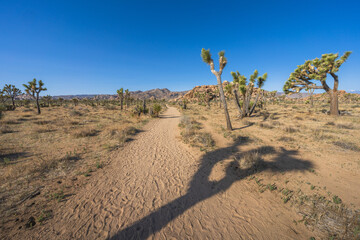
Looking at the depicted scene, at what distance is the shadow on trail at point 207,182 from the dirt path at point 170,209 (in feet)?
0.08

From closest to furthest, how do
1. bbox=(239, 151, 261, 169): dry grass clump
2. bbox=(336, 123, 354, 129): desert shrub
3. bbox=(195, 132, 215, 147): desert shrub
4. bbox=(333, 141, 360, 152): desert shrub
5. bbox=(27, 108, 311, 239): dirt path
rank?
bbox=(27, 108, 311, 239): dirt path < bbox=(239, 151, 261, 169): dry grass clump < bbox=(333, 141, 360, 152): desert shrub < bbox=(195, 132, 215, 147): desert shrub < bbox=(336, 123, 354, 129): desert shrub

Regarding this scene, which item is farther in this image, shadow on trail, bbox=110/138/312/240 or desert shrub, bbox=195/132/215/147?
desert shrub, bbox=195/132/215/147

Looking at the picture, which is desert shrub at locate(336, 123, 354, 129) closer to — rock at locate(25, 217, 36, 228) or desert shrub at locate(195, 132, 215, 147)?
desert shrub at locate(195, 132, 215, 147)

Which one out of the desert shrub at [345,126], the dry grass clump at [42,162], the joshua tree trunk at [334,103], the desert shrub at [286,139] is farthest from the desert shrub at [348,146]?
the joshua tree trunk at [334,103]

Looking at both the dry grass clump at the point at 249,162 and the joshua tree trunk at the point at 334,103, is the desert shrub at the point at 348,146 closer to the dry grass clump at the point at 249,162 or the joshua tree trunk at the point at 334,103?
the dry grass clump at the point at 249,162

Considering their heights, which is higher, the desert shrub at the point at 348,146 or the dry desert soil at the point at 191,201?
the desert shrub at the point at 348,146

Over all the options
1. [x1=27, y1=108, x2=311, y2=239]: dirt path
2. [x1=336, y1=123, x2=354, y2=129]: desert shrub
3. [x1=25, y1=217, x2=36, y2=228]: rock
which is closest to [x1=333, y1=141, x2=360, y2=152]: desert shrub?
[x1=336, y1=123, x2=354, y2=129]: desert shrub

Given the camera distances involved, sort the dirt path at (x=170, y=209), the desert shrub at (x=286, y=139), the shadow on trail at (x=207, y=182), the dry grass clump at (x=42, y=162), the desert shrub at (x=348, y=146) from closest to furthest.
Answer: the dirt path at (x=170, y=209) → the shadow on trail at (x=207, y=182) → the dry grass clump at (x=42, y=162) → the desert shrub at (x=348, y=146) → the desert shrub at (x=286, y=139)

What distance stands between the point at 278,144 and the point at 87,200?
31.4 feet

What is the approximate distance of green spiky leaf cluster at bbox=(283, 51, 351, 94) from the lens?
13.7 metres

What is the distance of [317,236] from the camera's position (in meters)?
2.75

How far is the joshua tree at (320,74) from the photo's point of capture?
45.1 feet

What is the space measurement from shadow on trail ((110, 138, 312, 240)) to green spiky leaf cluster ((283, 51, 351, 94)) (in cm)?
1478

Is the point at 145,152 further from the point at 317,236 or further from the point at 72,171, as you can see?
the point at 317,236
